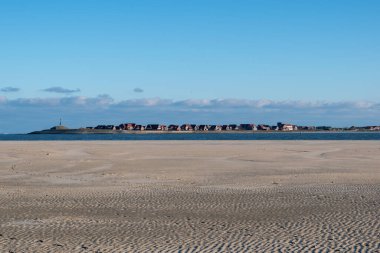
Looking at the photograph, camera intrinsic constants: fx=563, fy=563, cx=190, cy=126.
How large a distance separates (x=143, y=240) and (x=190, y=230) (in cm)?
139

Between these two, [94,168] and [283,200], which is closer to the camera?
[283,200]

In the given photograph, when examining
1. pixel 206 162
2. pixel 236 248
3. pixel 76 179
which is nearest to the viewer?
pixel 236 248

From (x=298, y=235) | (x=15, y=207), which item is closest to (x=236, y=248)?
(x=298, y=235)

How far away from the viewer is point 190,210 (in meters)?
15.3

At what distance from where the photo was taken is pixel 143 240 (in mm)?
11445

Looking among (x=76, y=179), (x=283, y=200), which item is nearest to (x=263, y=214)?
(x=283, y=200)

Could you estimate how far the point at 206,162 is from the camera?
1288 inches

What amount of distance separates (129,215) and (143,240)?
3170 millimetres

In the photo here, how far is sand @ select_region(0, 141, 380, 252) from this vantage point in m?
11.2

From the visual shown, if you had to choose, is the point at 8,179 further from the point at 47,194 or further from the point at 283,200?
the point at 283,200

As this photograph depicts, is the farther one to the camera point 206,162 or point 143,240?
point 206,162

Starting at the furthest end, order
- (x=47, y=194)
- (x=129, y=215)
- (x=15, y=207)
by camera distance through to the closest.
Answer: (x=47, y=194) < (x=15, y=207) < (x=129, y=215)

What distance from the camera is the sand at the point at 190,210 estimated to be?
36.6 feet

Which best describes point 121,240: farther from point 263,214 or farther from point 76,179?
point 76,179
